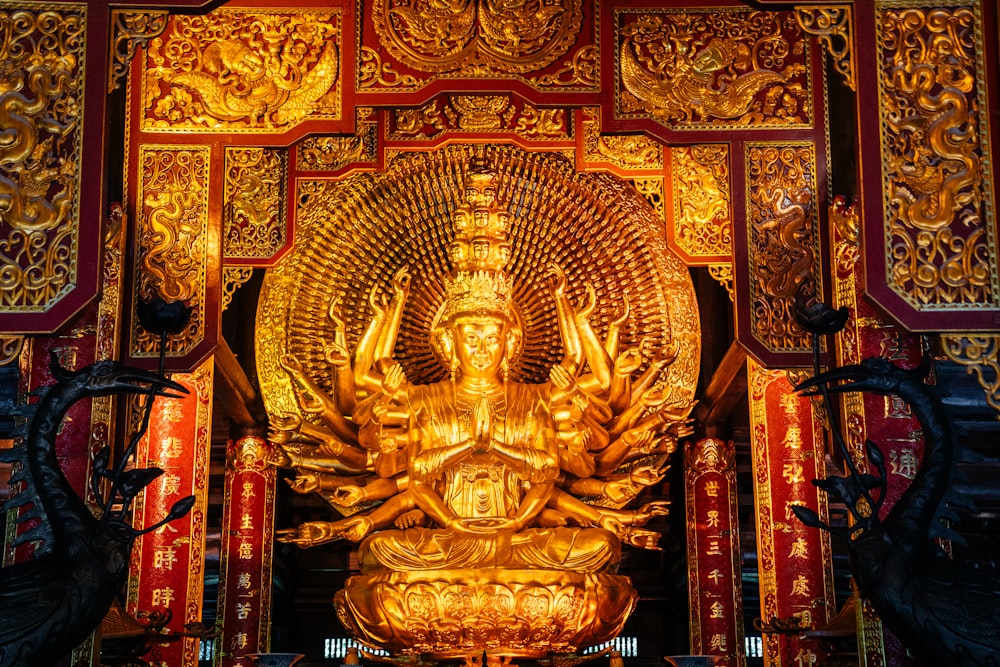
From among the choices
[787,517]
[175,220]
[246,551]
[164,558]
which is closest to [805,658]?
[787,517]

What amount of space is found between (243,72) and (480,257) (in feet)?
6.53

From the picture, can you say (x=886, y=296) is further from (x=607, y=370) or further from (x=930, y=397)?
(x=607, y=370)

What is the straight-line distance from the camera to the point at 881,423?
293 inches

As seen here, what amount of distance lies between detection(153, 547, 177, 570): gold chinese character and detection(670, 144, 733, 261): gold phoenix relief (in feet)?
12.1

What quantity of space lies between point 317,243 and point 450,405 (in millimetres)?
1374

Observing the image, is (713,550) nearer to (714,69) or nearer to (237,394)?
(237,394)

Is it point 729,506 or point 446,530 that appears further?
point 729,506

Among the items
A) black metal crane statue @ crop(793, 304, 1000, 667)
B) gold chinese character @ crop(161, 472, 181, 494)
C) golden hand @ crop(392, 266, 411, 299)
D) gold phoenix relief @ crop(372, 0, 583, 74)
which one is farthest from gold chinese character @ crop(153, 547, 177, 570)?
black metal crane statue @ crop(793, 304, 1000, 667)

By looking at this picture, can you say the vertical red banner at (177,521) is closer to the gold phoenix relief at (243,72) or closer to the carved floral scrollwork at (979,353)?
the gold phoenix relief at (243,72)

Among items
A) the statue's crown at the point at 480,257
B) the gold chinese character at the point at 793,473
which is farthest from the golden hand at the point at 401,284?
the gold chinese character at the point at 793,473

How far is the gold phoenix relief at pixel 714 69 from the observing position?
8727mm

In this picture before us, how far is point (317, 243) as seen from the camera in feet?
33.4

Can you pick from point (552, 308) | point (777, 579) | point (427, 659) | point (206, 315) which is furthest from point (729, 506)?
point (206, 315)

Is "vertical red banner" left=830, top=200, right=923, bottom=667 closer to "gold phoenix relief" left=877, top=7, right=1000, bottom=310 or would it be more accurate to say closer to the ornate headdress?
"gold phoenix relief" left=877, top=7, right=1000, bottom=310
